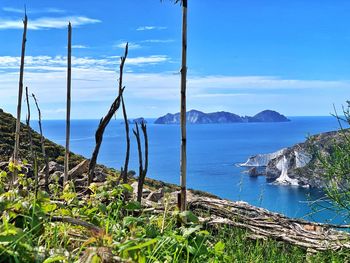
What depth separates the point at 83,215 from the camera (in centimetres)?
251

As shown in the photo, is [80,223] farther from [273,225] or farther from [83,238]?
[273,225]

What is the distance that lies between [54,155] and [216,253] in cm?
1881

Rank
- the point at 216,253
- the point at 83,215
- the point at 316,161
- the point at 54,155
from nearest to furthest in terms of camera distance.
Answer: the point at 216,253, the point at 83,215, the point at 316,161, the point at 54,155

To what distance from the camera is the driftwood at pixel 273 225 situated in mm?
4535

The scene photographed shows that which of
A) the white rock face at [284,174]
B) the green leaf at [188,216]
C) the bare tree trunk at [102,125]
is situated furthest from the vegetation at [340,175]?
the white rock face at [284,174]

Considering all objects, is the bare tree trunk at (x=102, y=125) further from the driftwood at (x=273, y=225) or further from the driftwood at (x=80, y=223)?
the driftwood at (x=80, y=223)

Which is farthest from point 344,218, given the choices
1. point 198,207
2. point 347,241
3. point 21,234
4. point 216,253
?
point 21,234

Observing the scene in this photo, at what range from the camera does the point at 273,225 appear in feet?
15.8

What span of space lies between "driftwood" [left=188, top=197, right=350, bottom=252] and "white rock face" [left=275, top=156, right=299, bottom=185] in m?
61.8

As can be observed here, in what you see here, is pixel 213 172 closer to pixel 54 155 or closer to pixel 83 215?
pixel 54 155

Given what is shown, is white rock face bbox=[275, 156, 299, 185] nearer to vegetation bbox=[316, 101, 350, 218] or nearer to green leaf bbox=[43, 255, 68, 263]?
vegetation bbox=[316, 101, 350, 218]

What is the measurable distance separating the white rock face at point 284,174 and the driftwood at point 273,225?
61.8m

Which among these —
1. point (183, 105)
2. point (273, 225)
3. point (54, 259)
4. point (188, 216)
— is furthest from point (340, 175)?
point (54, 259)

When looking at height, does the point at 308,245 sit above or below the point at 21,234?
below
